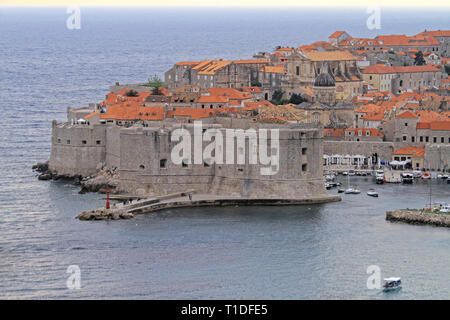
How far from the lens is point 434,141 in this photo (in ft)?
177

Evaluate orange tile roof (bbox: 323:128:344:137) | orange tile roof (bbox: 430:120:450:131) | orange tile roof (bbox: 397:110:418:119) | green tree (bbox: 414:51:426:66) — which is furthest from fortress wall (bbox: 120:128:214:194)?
green tree (bbox: 414:51:426:66)

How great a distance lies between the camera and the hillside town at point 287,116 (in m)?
47.5

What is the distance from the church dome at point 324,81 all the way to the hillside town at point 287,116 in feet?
0.19

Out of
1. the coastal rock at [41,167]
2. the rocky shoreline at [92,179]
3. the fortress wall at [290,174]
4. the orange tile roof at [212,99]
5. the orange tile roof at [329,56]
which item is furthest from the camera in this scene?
the orange tile roof at [329,56]

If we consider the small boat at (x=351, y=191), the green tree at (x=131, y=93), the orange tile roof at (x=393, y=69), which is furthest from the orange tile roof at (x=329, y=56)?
the small boat at (x=351, y=191)

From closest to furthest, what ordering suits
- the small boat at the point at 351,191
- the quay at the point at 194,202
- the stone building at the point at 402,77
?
the quay at the point at 194,202 → the small boat at the point at 351,191 → the stone building at the point at 402,77

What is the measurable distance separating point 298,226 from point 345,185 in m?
8.26

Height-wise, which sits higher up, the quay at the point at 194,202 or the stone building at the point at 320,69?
the stone building at the point at 320,69

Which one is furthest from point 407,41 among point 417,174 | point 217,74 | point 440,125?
point 417,174

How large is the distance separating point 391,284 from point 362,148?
20817 millimetres

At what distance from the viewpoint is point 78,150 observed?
170 ft

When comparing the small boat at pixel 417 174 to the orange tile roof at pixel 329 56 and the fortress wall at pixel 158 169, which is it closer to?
the fortress wall at pixel 158 169
